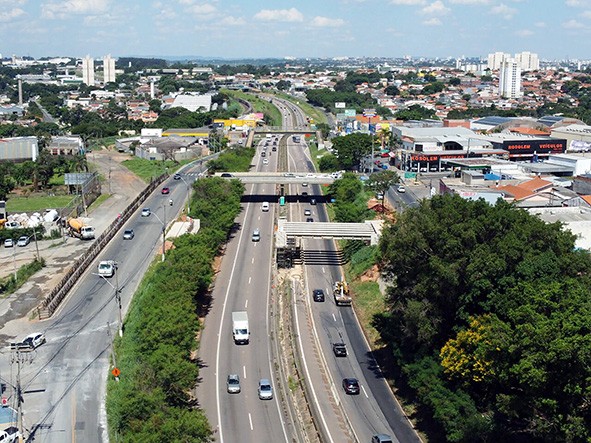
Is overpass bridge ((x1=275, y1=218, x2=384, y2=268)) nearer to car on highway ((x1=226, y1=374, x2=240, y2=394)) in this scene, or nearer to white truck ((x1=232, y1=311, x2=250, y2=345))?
white truck ((x1=232, y1=311, x2=250, y2=345))

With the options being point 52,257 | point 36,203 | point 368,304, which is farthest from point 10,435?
point 36,203

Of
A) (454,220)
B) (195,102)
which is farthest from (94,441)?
(195,102)

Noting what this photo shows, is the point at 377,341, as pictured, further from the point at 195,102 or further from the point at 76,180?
the point at 195,102

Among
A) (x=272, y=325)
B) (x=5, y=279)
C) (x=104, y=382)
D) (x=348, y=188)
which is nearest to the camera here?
(x=104, y=382)

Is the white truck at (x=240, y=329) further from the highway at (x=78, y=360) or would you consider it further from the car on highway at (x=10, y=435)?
the car on highway at (x=10, y=435)

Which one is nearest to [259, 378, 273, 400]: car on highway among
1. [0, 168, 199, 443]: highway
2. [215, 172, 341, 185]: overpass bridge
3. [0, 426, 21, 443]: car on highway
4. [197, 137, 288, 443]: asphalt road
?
[197, 137, 288, 443]: asphalt road

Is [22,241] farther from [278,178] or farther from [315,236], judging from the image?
[278,178]
